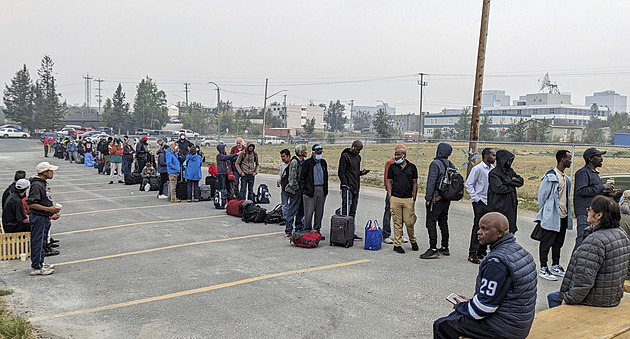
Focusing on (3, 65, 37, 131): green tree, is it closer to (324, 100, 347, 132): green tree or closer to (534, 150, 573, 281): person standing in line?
(324, 100, 347, 132): green tree

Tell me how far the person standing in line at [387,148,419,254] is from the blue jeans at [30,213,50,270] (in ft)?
19.1

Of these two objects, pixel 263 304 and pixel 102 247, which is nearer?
pixel 263 304

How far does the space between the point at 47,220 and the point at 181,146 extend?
8905mm

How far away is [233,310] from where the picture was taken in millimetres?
6125

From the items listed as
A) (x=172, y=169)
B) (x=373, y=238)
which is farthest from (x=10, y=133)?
(x=373, y=238)

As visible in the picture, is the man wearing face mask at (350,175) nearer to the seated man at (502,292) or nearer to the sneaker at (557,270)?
the sneaker at (557,270)

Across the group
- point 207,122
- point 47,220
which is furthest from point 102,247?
point 207,122

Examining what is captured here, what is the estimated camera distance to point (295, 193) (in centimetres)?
1003

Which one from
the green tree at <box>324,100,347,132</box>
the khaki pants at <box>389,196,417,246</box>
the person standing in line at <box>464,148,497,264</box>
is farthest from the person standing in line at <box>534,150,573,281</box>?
the green tree at <box>324,100,347,132</box>

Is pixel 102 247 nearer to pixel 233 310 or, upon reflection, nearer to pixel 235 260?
pixel 235 260

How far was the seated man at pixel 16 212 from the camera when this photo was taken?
7750 mm

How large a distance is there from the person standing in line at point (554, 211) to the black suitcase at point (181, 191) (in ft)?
34.8

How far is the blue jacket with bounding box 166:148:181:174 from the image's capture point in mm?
14289

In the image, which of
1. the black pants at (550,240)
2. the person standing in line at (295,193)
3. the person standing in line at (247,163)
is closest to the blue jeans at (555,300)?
the black pants at (550,240)
